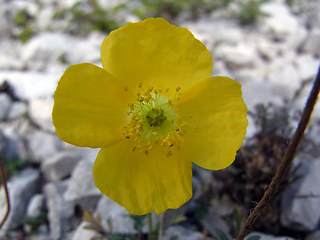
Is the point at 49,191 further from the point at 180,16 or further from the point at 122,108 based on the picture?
the point at 180,16

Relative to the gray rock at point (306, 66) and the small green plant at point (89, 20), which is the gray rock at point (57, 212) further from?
the gray rock at point (306, 66)

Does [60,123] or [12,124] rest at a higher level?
[60,123]

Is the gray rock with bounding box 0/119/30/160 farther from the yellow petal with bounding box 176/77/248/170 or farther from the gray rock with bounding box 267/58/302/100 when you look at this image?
the gray rock with bounding box 267/58/302/100

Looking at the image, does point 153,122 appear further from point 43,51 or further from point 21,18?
point 21,18

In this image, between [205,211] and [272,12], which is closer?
[205,211]

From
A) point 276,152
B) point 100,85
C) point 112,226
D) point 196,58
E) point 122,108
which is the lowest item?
point 112,226

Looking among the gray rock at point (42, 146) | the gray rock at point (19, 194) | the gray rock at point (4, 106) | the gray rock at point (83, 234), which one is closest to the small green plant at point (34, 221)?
the gray rock at point (19, 194)

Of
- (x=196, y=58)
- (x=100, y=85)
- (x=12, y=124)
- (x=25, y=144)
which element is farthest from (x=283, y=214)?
(x=12, y=124)
